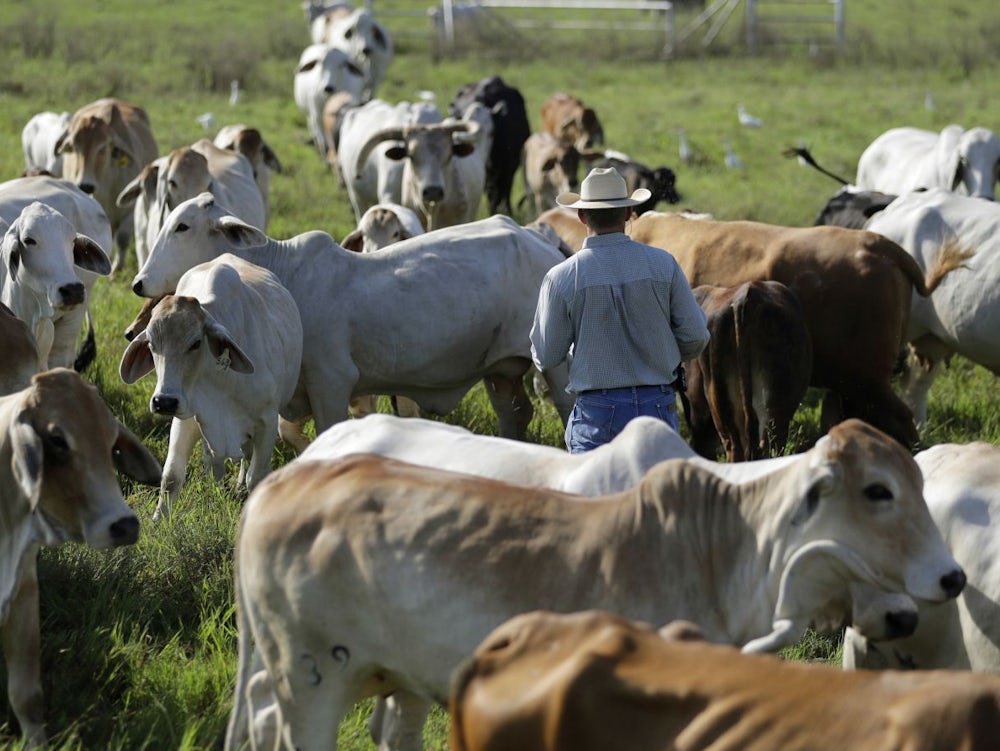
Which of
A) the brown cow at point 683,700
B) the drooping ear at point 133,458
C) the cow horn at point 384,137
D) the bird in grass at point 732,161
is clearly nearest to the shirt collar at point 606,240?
the drooping ear at point 133,458

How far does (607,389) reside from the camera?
19.9 ft

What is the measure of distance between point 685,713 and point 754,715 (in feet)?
0.46

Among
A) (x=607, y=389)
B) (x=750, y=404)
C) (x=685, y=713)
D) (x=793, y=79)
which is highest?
(x=685, y=713)

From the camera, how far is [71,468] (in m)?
5.06

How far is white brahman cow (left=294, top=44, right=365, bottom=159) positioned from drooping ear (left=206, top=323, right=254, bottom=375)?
42.4ft

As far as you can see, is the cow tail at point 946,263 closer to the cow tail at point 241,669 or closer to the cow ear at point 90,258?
the cow ear at point 90,258

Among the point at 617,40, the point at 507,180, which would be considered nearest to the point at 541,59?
the point at 617,40

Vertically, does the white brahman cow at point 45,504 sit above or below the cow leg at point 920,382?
above

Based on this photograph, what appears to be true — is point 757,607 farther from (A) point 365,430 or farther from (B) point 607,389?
(B) point 607,389

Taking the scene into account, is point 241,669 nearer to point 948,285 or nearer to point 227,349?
point 227,349

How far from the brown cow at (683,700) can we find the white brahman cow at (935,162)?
10105 millimetres

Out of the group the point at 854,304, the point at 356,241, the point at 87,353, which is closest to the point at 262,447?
the point at 87,353

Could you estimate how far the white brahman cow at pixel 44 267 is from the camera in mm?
8133

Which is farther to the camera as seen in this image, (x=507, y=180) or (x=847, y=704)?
(x=507, y=180)
